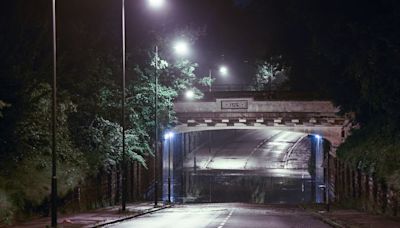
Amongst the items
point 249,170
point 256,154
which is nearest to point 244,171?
point 249,170

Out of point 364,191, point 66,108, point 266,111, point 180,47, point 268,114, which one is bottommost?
point 364,191

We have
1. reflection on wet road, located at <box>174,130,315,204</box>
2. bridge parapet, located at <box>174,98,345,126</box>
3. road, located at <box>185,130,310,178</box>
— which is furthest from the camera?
road, located at <box>185,130,310,178</box>

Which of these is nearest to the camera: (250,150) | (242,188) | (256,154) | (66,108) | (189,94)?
(66,108)

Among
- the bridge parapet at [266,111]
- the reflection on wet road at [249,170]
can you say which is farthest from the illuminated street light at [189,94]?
the reflection on wet road at [249,170]

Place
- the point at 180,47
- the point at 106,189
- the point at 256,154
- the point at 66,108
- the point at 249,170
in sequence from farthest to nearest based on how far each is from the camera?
the point at 256,154, the point at 249,170, the point at 180,47, the point at 106,189, the point at 66,108

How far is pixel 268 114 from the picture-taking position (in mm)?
50375

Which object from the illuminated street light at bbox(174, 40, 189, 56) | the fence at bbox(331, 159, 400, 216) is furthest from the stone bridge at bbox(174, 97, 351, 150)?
the illuminated street light at bbox(174, 40, 189, 56)

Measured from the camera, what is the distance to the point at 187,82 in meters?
48.9

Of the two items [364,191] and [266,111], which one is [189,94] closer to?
[266,111]

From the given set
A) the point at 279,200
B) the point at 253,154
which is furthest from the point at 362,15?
the point at 253,154

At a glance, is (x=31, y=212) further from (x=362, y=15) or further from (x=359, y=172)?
(x=359, y=172)

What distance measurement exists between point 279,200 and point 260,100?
13.9 metres

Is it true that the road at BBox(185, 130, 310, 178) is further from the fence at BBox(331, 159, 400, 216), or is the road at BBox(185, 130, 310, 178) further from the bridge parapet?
the fence at BBox(331, 159, 400, 216)

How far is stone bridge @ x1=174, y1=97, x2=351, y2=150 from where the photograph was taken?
50156mm
